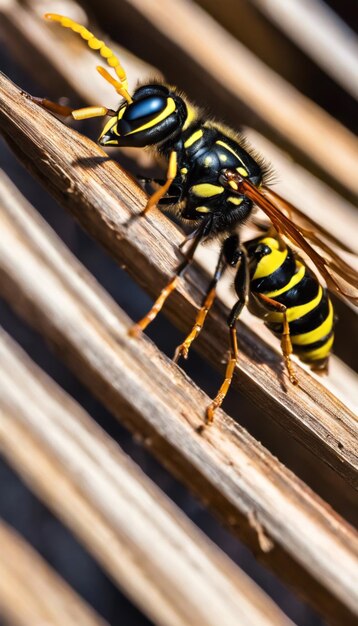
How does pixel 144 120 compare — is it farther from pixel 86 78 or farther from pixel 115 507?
pixel 115 507

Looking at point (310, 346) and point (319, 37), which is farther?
point (319, 37)

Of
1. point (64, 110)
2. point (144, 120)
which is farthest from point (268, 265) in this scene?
point (64, 110)

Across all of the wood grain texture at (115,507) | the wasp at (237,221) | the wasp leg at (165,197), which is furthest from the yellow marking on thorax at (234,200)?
the wood grain texture at (115,507)

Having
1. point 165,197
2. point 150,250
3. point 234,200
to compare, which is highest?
point 234,200

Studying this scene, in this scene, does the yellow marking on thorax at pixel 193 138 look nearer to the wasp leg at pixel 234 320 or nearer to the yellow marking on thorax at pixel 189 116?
the yellow marking on thorax at pixel 189 116

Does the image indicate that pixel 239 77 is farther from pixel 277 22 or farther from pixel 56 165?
pixel 56 165

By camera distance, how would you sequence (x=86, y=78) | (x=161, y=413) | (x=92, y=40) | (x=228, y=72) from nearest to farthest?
(x=161, y=413), (x=92, y=40), (x=86, y=78), (x=228, y=72)
